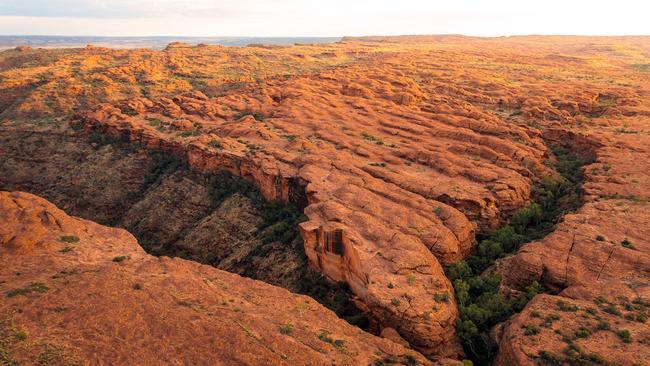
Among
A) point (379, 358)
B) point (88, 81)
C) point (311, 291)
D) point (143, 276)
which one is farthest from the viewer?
point (88, 81)

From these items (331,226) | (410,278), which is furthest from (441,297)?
(331,226)

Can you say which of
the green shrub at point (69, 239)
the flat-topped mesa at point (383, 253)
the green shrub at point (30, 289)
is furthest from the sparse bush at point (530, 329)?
the green shrub at point (69, 239)

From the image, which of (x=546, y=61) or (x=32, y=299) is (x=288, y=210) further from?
(x=546, y=61)

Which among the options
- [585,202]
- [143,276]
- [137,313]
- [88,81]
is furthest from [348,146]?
[88,81]

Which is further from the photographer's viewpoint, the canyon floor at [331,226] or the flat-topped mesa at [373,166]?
the flat-topped mesa at [373,166]

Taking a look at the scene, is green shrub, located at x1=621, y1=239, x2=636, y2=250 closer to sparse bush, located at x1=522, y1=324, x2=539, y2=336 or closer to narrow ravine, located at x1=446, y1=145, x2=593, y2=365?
narrow ravine, located at x1=446, y1=145, x2=593, y2=365

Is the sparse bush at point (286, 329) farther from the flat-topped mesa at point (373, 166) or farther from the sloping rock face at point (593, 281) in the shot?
the sloping rock face at point (593, 281)
